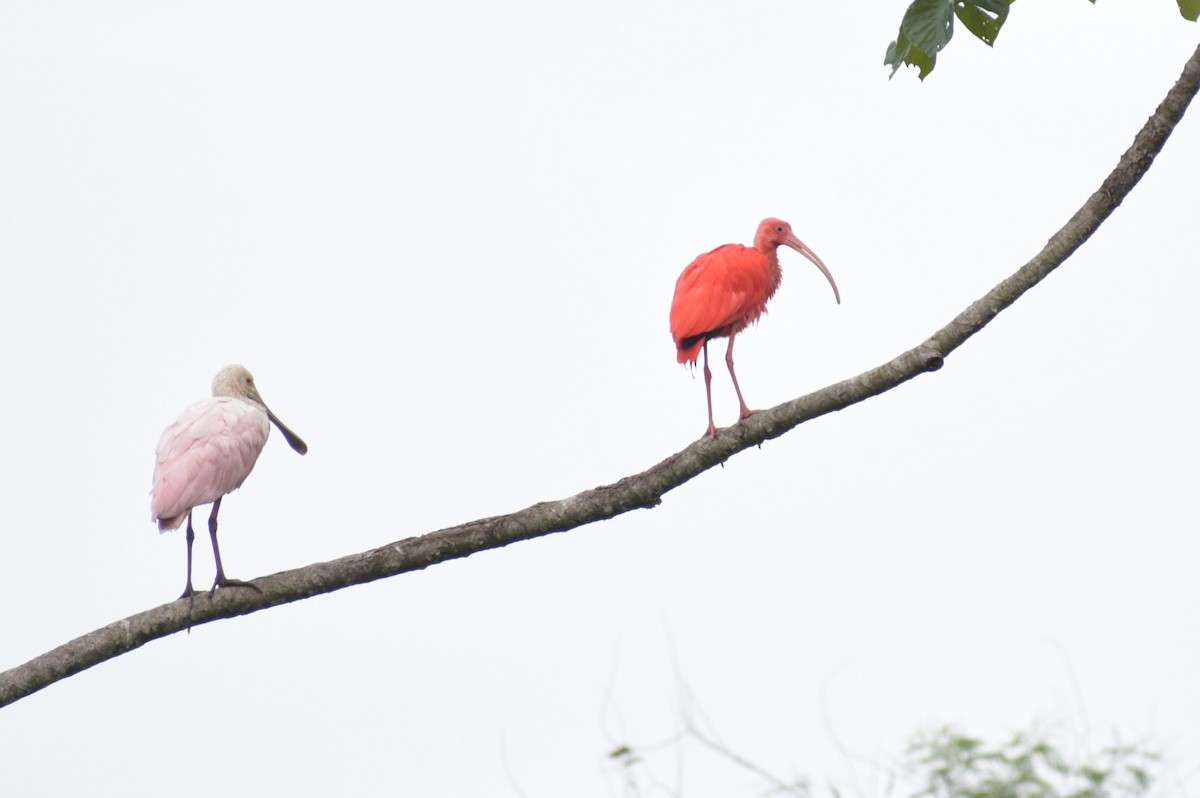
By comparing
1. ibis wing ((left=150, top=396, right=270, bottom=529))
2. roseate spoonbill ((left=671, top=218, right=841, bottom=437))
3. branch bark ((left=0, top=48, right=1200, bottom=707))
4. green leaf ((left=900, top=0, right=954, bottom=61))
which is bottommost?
branch bark ((left=0, top=48, right=1200, bottom=707))

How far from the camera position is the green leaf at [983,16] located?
4195mm

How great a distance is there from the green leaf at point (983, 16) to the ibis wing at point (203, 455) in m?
4.31

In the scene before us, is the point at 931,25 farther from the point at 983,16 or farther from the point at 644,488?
the point at 644,488

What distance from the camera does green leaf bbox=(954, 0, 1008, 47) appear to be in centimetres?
420

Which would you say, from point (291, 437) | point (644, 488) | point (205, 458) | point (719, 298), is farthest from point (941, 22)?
point (291, 437)

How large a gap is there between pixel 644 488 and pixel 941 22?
6.03ft

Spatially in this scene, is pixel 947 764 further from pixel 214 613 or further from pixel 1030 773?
pixel 214 613

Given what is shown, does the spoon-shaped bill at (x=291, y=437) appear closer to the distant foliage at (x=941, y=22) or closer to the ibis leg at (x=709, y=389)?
the ibis leg at (x=709, y=389)

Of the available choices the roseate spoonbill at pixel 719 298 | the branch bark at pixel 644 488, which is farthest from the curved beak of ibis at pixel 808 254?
the branch bark at pixel 644 488

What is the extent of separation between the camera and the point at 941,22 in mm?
4109

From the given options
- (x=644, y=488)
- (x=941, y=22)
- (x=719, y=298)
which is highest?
(x=719, y=298)

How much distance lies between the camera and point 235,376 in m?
8.89

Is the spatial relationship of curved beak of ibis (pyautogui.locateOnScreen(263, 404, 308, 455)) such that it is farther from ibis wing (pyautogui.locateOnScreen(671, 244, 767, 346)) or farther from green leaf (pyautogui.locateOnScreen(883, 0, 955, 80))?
green leaf (pyautogui.locateOnScreen(883, 0, 955, 80))

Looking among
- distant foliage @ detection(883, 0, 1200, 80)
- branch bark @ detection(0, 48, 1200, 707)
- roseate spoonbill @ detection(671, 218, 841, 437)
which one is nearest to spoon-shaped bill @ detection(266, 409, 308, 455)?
roseate spoonbill @ detection(671, 218, 841, 437)
